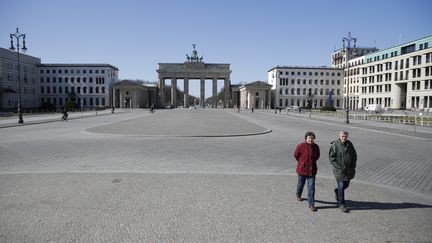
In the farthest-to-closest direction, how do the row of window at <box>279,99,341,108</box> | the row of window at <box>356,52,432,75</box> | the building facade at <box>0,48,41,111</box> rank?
the row of window at <box>279,99,341,108</box> → the building facade at <box>0,48,41,111</box> → the row of window at <box>356,52,432,75</box>

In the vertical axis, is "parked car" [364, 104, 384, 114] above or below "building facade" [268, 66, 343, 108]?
below

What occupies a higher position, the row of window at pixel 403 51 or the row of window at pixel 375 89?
the row of window at pixel 403 51

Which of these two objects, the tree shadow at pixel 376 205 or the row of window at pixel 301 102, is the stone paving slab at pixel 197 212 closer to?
the tree shadow at pixel 376 205

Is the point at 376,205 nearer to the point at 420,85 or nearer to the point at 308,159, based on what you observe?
the point at 308,159

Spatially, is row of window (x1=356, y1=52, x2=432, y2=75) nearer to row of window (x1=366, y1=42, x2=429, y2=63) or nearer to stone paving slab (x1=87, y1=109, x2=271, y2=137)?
row of window (x1=366, y1=42, x2=429, y2=63)

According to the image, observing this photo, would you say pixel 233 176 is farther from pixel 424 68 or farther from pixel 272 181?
pixel 424 68

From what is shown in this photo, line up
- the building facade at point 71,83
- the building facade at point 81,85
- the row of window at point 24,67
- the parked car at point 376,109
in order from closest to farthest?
the parked car at point 376,109, the row of window at point 24,67, the building facade at point 71,83, the building facade at point 81,85

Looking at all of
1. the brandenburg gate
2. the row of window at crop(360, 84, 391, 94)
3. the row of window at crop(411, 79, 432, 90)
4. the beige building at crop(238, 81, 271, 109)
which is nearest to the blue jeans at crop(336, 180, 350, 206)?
the row of window at crop(411, 79, 432, 90)

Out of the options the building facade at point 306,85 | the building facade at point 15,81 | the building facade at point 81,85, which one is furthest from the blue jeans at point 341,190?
the building facade at point 81,85

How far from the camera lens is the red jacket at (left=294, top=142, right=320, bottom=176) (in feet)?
21.9

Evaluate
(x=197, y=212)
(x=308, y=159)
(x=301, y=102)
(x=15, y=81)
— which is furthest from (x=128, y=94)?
(x=308, y=159)

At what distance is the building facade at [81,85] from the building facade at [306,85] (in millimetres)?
69135

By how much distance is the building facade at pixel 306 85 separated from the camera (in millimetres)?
127000

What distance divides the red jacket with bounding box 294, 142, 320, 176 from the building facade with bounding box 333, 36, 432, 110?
8035cm
